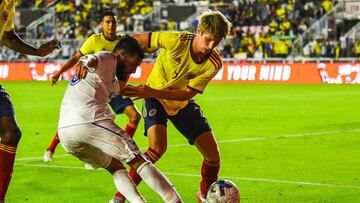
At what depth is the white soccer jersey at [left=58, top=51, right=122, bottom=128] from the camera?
6375mm

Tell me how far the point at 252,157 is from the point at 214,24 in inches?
213

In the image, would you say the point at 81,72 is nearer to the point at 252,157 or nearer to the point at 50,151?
the point at 50,151

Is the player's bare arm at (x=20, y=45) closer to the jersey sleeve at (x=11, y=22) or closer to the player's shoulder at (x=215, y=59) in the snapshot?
the jersey sleeve at (x=11, y=22)

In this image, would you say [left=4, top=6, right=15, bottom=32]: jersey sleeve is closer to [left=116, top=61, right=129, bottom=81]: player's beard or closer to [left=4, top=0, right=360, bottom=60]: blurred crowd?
[left=116, top=61, right=129, bottom=81]: player's beard

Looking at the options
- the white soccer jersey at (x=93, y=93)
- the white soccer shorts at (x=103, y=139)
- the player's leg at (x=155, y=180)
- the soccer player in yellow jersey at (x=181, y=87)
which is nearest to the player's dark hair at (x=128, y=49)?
the white soccer jersey at (x=93, y=93)

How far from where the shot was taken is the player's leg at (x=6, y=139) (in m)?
7.59

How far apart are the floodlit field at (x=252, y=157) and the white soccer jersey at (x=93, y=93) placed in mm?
2372

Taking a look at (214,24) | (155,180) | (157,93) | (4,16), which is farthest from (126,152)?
(4,16)

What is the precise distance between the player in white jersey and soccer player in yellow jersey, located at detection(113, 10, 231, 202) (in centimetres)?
118

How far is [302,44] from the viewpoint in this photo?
37500 millimetres

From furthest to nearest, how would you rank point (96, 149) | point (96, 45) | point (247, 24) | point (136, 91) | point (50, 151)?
point (247, 24), point (50, 151), point (96, 45), point (136, 91), point (96, 149)

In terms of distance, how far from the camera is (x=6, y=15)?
7.86 meters

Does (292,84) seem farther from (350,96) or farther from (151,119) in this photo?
(151,119)

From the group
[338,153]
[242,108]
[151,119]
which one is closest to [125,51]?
[151,119]
